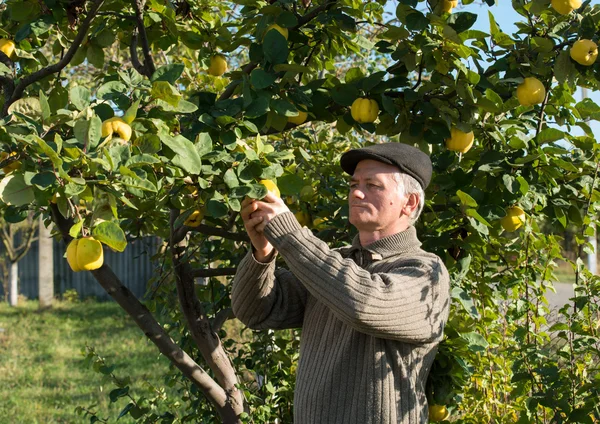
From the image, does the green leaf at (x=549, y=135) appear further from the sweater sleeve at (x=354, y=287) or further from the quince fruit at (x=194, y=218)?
the quince fruit at (x=194, y=218)

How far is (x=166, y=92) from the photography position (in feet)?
5.82

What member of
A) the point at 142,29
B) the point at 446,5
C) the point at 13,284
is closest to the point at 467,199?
the point at 446,5

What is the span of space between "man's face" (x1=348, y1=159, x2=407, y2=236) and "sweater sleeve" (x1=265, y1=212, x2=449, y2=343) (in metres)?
0.20

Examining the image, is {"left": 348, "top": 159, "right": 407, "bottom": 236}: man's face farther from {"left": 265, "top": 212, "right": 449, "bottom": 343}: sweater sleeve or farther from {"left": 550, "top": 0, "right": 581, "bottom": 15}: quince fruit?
{"left": 550, "top": 0, "right": 581, "bottom": 15}: quince fruit

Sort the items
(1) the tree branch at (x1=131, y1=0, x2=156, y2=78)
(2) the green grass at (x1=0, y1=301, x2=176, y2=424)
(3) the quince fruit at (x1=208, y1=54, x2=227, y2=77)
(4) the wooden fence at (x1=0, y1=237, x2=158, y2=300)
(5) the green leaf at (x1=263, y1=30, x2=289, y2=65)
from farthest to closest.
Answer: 1. (4) the wooden fence at (x1=0, y1=237, x2=158, y2=300)
2. (2) the green grass at (x1=0, y1=301, x2=176, y2=424)
3. (3) the quince fruit at (x1=208, y1=54, x2=227, y2=77)
4. (1) the tree branch at (x1=131, y1=0, x2=156, y2=78)
5. (5) the green leaf at (x1=263, y1=30, x2=289, y2=65)

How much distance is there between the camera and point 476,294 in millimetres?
3027

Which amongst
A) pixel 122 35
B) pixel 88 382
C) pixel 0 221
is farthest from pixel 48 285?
pixel 122 35

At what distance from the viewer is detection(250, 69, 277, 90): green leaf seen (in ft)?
7.00

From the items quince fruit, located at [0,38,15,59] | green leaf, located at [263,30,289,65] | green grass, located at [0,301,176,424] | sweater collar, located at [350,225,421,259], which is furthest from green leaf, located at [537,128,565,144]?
green grass, located at [0,301,176,424]

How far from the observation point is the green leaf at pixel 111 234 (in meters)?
1.51

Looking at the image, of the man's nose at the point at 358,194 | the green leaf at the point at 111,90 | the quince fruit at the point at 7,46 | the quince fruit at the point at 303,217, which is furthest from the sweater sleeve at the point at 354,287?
the quince fruit at the point at 7,46

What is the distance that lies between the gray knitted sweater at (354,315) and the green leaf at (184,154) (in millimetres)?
262

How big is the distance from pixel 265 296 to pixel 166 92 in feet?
2.32

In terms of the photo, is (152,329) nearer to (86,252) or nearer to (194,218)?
(194,218)
